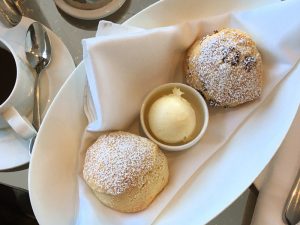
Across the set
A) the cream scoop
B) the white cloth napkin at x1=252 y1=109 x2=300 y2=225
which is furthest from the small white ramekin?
the white cloth napkin at x1=252 y1=109 x2=300 y2=225

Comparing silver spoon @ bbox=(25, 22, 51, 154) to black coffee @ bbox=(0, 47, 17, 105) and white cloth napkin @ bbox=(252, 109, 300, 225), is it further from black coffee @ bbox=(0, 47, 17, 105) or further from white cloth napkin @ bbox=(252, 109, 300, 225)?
white cloth napkin @ bbox=(252, 109, 300, 225)

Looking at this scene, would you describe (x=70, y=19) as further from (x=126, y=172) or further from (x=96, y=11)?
(x=126, y=172)

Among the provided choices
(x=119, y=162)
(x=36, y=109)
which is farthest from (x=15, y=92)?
(x=119, y=162)

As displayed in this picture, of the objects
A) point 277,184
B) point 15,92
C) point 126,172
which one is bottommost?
point 277,184

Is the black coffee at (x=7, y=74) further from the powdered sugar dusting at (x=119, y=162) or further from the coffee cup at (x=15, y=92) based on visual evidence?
the powdered sugar dusting at (x=119, y=162)

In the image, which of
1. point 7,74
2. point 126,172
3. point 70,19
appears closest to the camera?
point 126,172

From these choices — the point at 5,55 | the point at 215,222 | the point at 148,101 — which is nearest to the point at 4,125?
the point at 5,55

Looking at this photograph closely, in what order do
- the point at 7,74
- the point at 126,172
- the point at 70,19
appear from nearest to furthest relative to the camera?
the point at 126,172, the point at 7,74, the point at 70,19
